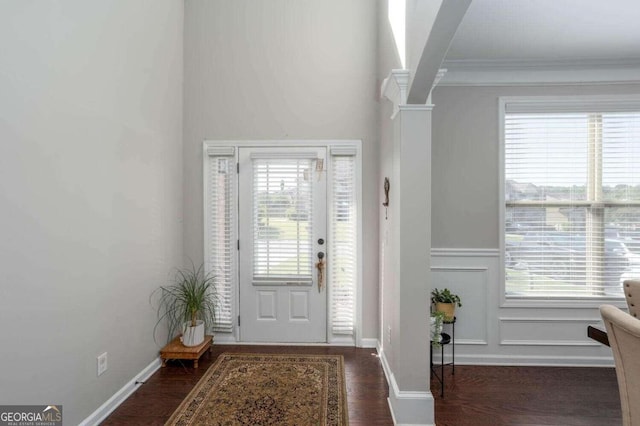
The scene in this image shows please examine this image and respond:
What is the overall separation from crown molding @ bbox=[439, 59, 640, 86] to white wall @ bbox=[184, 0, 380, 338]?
84cm

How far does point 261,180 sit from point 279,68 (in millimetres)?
1184

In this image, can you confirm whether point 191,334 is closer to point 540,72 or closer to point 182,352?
point 182,352

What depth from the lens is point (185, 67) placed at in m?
3.30

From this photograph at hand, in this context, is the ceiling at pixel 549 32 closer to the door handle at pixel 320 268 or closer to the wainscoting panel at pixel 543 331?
the door handle at pixel 320 268

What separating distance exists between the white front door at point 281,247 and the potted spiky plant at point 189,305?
A: 0.34 m

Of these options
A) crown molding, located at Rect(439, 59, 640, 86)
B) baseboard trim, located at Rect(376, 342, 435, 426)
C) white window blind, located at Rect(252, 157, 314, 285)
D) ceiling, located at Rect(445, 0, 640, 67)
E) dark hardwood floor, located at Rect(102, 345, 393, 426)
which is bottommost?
dark hardwood floor, located at Rect(102, 345, 393, 426)

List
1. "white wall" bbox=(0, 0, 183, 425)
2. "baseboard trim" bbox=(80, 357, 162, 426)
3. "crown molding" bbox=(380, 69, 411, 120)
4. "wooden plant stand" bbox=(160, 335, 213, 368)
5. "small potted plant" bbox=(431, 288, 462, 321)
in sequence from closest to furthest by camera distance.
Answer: "white wall" bbox=(0, 0, 183, 425)
"crown molding" bbox=(380, 69, 411, 120)
"baseboard trim" bbox=(80, 357, 162, 426)
"small potted plant" bbox=(431, 288, 462, 321)
"wooden plant stand" bbox=(160, 335, 213, 368)

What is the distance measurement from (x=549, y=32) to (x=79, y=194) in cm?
356

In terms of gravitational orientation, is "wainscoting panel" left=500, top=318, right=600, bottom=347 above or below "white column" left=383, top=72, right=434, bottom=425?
below

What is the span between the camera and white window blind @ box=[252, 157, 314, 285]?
10.8ft

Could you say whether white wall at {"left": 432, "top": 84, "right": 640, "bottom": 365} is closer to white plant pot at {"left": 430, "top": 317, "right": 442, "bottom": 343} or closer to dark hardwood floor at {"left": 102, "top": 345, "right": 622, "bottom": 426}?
dark hardwood floor at {"left": 102, "top": 345, "right": 622, "bottom": 426}

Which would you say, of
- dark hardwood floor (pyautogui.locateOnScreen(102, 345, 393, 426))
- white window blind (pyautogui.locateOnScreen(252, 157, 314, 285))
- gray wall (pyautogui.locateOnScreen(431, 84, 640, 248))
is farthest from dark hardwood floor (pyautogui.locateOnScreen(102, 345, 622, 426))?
gray wall (pyautogui.locateOnScreen(431, 84, 640, 248))

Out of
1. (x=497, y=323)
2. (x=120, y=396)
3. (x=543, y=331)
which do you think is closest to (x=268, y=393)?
(x=120, y=396)

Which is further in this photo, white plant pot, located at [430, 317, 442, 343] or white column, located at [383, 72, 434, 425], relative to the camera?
white plant pot, located at [430, 317, 442, 343]
